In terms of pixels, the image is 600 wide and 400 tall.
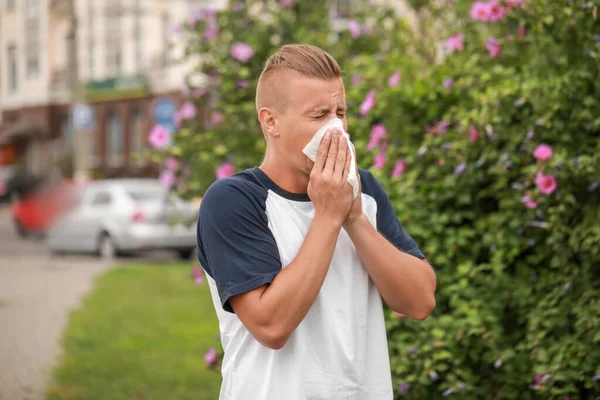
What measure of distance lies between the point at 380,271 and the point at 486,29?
10.9 feet

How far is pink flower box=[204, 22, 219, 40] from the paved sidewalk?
2766 mm

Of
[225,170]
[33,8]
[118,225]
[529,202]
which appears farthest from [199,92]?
[33,8]

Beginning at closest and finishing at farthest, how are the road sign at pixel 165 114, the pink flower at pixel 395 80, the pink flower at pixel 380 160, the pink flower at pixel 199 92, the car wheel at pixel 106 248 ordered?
the pink flower at pixel 380 160, the pink flower at pixel 395 80, the pink flower at pixel 199 92, the road sign at pixel 165 114, the car wheel at pixel 106 248

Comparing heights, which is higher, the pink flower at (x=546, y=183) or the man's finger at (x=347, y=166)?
the man's finger at (x=347, y=166)

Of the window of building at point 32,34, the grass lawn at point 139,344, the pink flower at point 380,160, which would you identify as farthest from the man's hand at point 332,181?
the window of building at point 32,34

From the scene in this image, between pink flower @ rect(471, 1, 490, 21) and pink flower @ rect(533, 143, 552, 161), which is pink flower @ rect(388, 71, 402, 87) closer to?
pink flower @ rect(471, 1, 490, 21)

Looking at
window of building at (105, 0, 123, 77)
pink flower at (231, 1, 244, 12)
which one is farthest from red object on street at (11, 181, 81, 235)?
window of building at (105, 0, 123, 77)

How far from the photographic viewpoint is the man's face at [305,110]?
6.95ft

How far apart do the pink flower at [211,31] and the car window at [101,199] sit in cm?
1010

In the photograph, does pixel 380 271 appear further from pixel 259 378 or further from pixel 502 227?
pixel 502 227

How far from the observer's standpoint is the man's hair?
2.13m

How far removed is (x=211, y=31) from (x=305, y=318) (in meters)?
4.90

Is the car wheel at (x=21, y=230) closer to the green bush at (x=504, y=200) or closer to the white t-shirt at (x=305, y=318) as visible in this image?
the green bush at (x=504, y=200)

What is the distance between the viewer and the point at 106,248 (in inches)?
643
